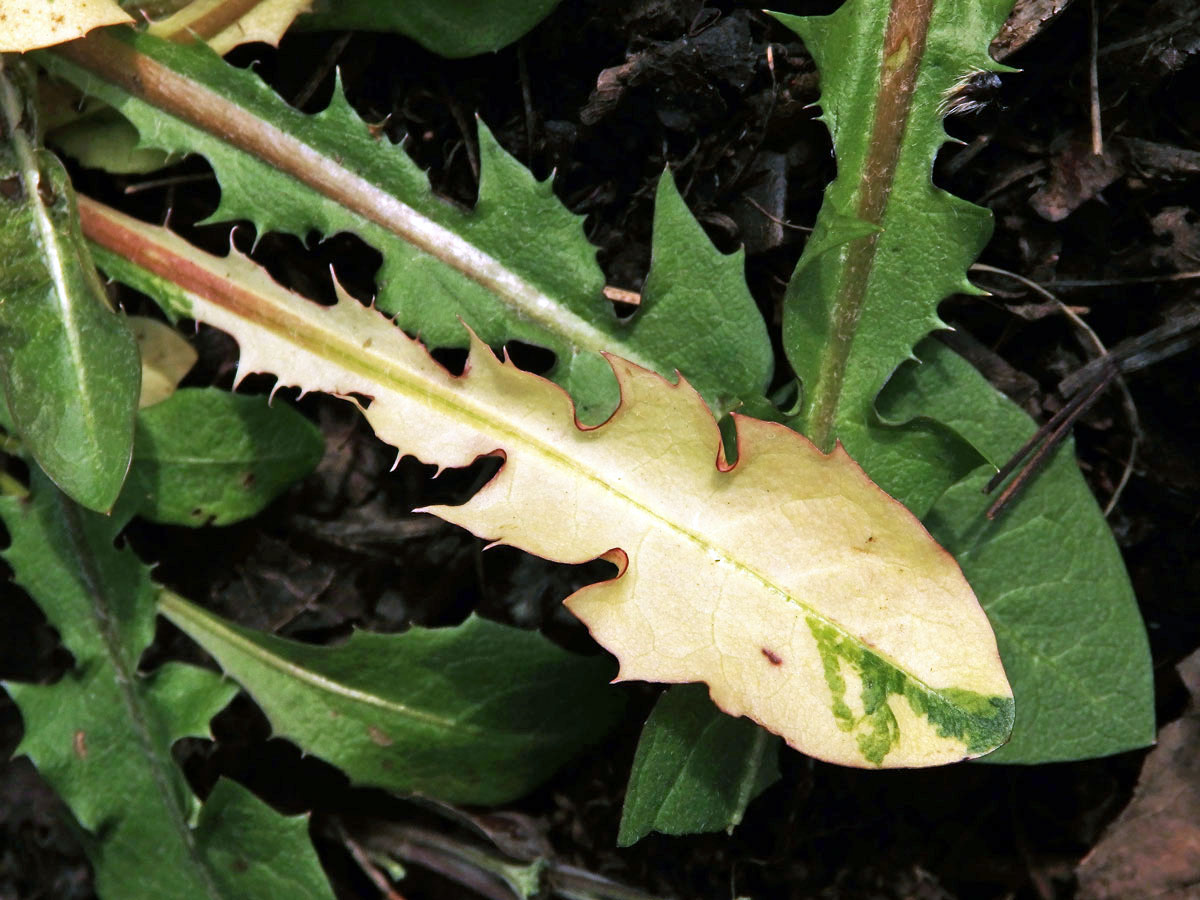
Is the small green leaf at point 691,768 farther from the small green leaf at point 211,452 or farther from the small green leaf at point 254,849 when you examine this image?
the small green leaf at point 211,452

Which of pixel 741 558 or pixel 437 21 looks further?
pixel 437 21

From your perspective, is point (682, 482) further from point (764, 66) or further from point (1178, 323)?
point (1178, 323)

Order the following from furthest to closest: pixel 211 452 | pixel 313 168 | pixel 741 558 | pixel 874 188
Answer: pixel 211 452 → pixel 313 168 → pixel 874 188 → pixel 741 558

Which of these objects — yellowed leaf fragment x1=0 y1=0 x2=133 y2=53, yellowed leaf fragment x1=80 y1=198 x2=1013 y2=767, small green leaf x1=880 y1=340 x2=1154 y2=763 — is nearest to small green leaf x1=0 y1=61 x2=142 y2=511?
yellowed leaf fragment x1=0 y1=0 x2=133 y2=53

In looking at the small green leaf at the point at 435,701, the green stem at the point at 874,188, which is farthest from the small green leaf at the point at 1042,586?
the small green leaf at the point at 435,701

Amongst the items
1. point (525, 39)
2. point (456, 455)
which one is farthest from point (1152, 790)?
point (525, 39)

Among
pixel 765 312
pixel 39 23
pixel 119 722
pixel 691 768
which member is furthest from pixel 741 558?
pixel 39 23

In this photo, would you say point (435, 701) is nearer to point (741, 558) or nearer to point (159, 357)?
point (741, 558)
